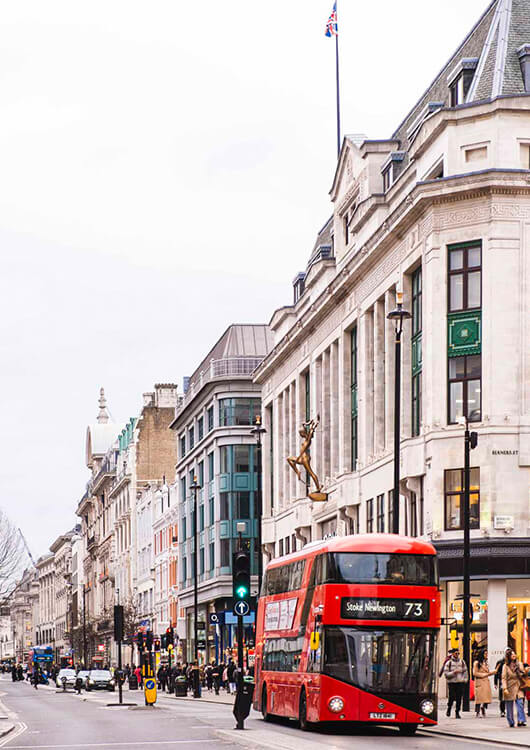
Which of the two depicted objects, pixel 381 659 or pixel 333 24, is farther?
pixel 333 24

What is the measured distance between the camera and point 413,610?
30.7 meters

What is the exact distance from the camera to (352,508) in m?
64.9

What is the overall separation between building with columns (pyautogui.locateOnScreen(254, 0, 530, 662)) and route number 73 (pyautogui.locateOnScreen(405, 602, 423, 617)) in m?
19.7

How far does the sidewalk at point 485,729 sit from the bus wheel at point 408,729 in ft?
1.75

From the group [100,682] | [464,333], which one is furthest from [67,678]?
[464,333]

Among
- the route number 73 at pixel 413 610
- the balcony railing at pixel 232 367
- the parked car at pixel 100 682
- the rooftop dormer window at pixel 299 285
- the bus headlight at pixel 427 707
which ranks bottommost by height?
the parked car at pixel 100 682

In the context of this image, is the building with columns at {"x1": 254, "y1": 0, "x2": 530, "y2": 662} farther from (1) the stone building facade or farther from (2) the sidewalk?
(1) the stone building facade

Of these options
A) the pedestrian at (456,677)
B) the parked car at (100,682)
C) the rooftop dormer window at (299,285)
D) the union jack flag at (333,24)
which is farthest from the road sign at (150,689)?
the parked car at (100,682)

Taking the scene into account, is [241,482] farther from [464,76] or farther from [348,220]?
[464,76]

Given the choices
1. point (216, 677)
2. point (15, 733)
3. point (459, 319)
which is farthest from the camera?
point (216, 677)

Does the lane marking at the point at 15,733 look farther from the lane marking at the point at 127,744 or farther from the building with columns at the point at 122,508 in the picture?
the building with columns at the point at 122,508

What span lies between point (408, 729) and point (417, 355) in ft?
78.7

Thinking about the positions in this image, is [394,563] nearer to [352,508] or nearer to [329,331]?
[352,508]

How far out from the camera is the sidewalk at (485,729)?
29.1m
